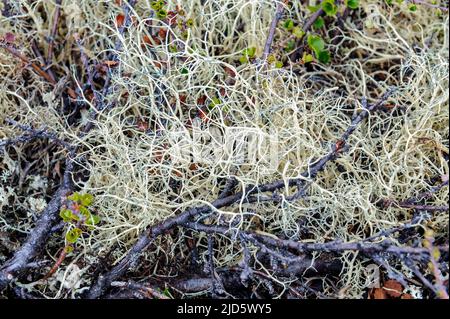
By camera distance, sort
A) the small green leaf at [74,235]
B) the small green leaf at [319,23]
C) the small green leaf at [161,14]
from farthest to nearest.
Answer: the small green leaf at [319,23] → the small green leaf at [161,14] → the small green leaf at [74,235]

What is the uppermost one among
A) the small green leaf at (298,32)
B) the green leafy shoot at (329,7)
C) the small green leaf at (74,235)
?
the green leafy shoot at (329,7)

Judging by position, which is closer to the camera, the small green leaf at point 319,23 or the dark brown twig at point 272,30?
the dark brown twig at point 272,30

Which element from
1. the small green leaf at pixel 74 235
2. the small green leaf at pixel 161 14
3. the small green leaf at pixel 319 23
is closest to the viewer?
the small green leaf at pixel 74 235

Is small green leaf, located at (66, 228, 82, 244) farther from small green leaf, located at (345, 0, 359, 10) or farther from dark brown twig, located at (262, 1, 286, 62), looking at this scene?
small green leaf, located at (345, 0, 359, 10)

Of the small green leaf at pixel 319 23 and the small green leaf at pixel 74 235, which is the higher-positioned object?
the small green leaf at pixel 319 23

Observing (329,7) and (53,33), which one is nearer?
(329,7)

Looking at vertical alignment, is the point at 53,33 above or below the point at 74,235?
above

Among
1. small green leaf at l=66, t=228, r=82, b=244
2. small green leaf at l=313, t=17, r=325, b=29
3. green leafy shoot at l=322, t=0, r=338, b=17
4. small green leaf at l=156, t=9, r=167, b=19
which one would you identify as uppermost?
small green leaf at l=156, t=9, r=167, b=19

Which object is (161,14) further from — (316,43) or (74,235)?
(74,235)

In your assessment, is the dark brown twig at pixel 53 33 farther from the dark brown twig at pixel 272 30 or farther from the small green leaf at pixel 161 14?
the dark brown twig at pixel 272 30

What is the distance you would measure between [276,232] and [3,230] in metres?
0.76

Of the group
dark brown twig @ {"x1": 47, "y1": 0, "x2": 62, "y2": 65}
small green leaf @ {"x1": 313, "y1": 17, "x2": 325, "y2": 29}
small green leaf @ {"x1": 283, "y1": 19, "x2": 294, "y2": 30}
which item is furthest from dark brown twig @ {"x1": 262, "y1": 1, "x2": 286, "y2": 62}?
dark brown twig @ {"x1": 47, "y1": 0, "x2": 62, "y2": 65}

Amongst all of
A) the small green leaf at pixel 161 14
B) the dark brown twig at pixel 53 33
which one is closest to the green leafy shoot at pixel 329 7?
the small green leaf at pixel 161 14

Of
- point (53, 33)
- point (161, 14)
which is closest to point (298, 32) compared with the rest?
point (161, 14)
